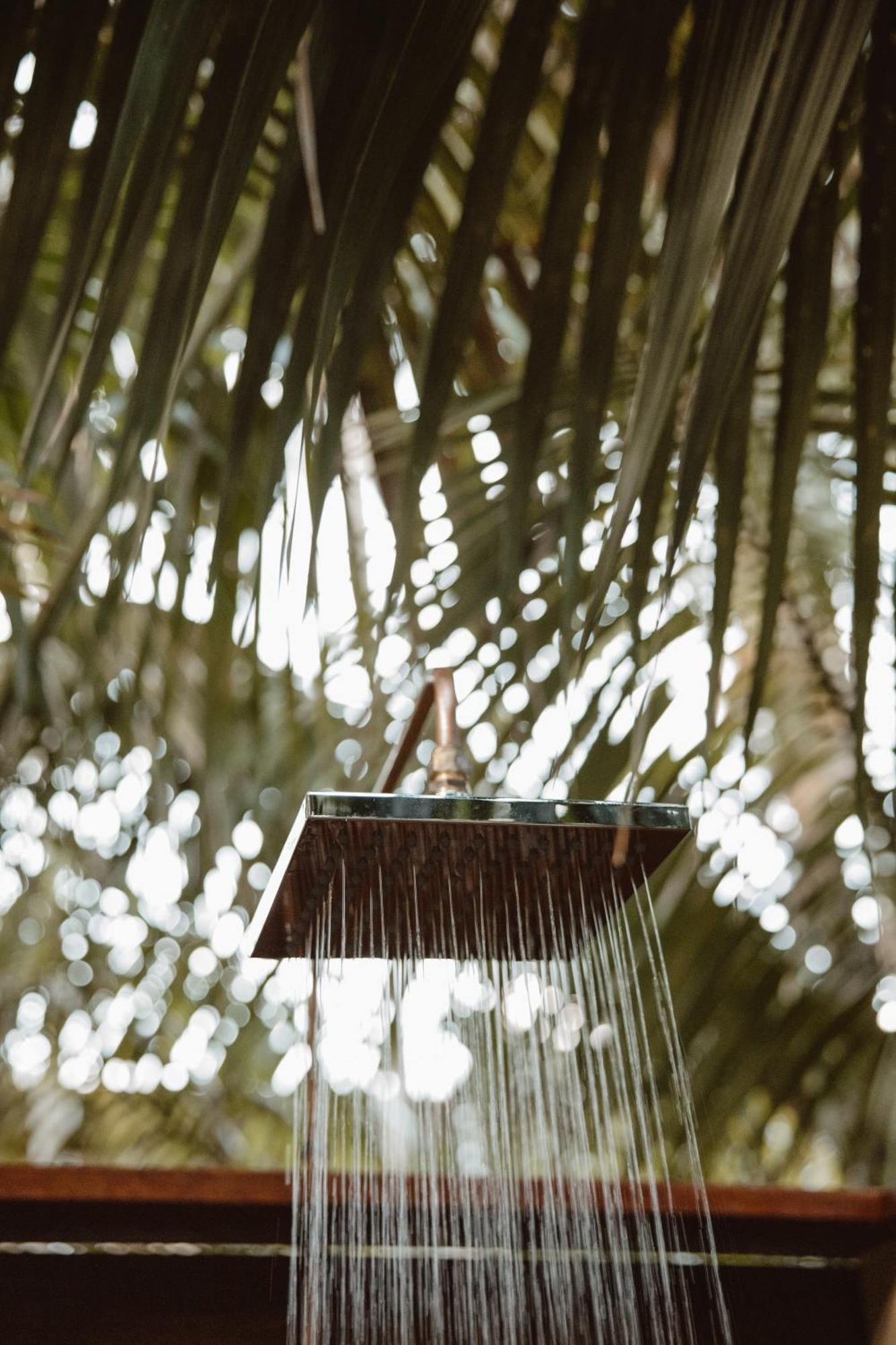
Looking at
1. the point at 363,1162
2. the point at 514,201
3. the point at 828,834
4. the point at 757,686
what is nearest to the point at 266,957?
the point at 363,1162

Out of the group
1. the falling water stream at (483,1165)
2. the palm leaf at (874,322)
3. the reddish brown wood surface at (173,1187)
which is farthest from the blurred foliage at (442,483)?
the reddish brown wood surface at (173,1187)

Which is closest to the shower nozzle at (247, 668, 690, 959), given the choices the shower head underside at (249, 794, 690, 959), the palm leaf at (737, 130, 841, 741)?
the shower head underside at (249, 794, 690, 959)

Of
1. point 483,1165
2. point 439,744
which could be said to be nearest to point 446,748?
point 439,744

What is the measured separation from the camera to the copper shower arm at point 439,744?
101 cm

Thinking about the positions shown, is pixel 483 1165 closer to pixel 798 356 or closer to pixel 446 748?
pixel 446 748

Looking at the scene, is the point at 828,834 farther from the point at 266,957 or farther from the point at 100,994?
the point at 100,994

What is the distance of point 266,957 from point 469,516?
510mm

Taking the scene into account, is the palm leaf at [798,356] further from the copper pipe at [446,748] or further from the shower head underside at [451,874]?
the copper pipe at [446,748]

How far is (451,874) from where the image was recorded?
3.12ft

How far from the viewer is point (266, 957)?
1130 millimetres

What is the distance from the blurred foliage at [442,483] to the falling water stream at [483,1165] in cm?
21

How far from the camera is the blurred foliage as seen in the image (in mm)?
529

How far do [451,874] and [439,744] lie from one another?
0.14 meters

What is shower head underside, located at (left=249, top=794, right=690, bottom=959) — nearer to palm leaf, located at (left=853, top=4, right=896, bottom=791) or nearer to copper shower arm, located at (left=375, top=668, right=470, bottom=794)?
copper shower arm, located at (left=375, top=668, right=470, bottom=794)
